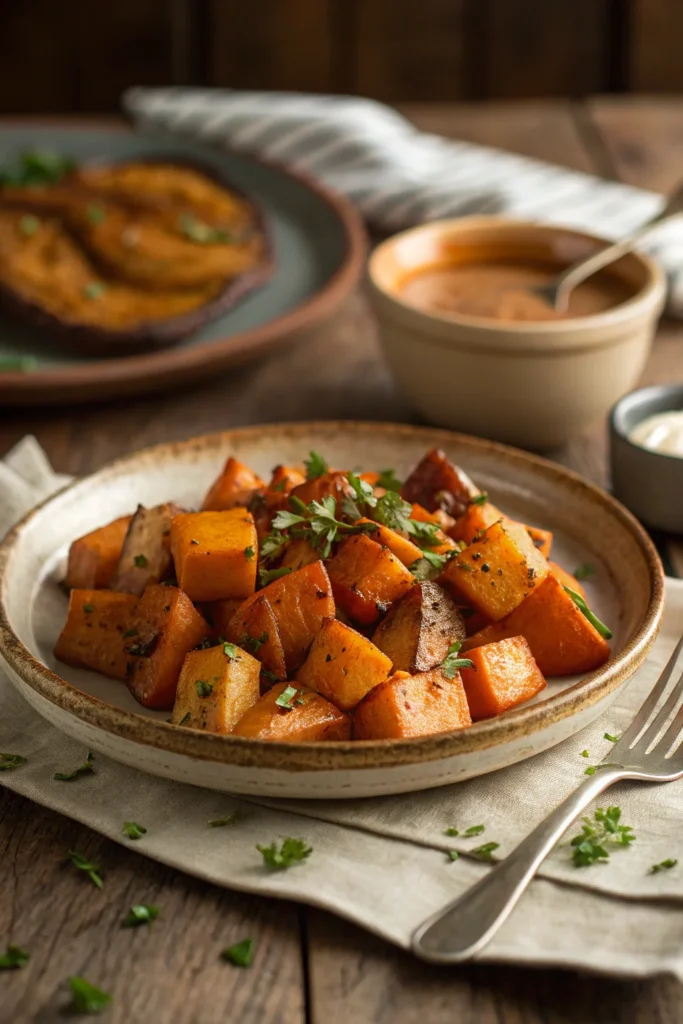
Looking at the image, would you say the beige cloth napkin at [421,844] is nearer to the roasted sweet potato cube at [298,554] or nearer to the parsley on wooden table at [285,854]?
the parsley on wooden table at [285,854]

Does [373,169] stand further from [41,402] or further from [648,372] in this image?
[41,402]

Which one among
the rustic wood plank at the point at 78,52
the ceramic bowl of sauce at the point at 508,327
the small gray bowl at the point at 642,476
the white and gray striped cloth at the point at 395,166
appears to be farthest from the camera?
the rustic wood plank at the point at 78,52

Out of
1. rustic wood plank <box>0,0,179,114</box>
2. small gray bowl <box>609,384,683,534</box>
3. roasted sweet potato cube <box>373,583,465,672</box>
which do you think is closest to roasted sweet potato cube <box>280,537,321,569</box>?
roasted sweet potato cube <box>373,583,465,672</box>

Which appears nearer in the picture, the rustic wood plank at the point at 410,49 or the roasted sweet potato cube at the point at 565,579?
the roasted sweet potato cube at the point at 565,579

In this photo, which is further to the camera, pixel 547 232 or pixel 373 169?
pixel 373 169

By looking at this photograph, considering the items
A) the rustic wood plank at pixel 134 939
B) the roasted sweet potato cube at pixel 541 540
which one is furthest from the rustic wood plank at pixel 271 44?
the rustic wood plank at pixel 134 939

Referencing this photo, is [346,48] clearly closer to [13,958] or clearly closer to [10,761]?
[10,761]

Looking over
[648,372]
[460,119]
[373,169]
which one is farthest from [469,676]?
[460,119]
